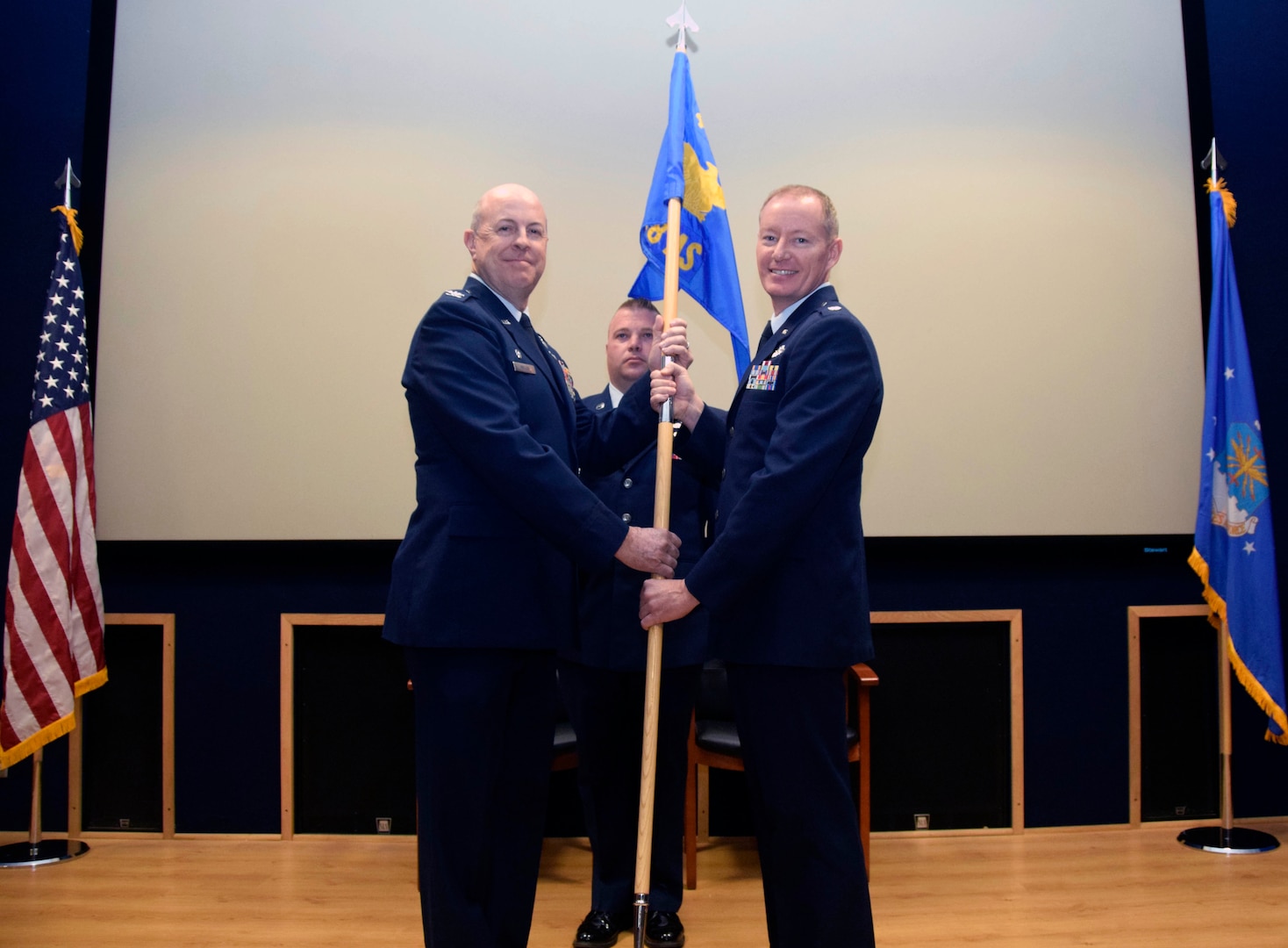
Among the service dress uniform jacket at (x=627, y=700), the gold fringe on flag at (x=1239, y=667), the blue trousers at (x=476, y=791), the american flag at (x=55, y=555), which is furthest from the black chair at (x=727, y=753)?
the american flag at (x=55, y=555)

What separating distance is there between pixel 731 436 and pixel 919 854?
2163 mm

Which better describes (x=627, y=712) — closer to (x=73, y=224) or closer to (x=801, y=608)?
(x=801, y=608)

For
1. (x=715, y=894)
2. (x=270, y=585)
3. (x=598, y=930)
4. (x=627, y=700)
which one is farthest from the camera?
(x=270, y=585)

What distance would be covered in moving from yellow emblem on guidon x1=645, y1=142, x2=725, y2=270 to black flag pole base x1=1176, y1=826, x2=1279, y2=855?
282 centimetres

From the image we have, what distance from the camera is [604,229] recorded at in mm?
3791

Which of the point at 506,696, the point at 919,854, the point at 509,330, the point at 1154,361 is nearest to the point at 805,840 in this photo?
the point at 506,696

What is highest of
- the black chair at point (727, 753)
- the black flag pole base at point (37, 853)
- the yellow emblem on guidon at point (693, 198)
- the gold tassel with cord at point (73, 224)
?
the gold tassel with cord at point (73, 224)

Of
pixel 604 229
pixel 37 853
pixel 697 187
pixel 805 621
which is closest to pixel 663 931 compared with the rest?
pixel 805 621

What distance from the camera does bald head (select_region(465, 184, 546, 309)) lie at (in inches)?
82.7

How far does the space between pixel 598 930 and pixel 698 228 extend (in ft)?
6.06

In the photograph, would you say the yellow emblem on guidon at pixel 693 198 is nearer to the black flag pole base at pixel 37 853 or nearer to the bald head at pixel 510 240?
the bald head at pixel 510 240

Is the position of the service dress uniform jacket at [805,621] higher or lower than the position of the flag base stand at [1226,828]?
higher

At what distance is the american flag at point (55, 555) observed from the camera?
3277 millimetres

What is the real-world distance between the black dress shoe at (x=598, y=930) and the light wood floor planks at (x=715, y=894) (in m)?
0.07
